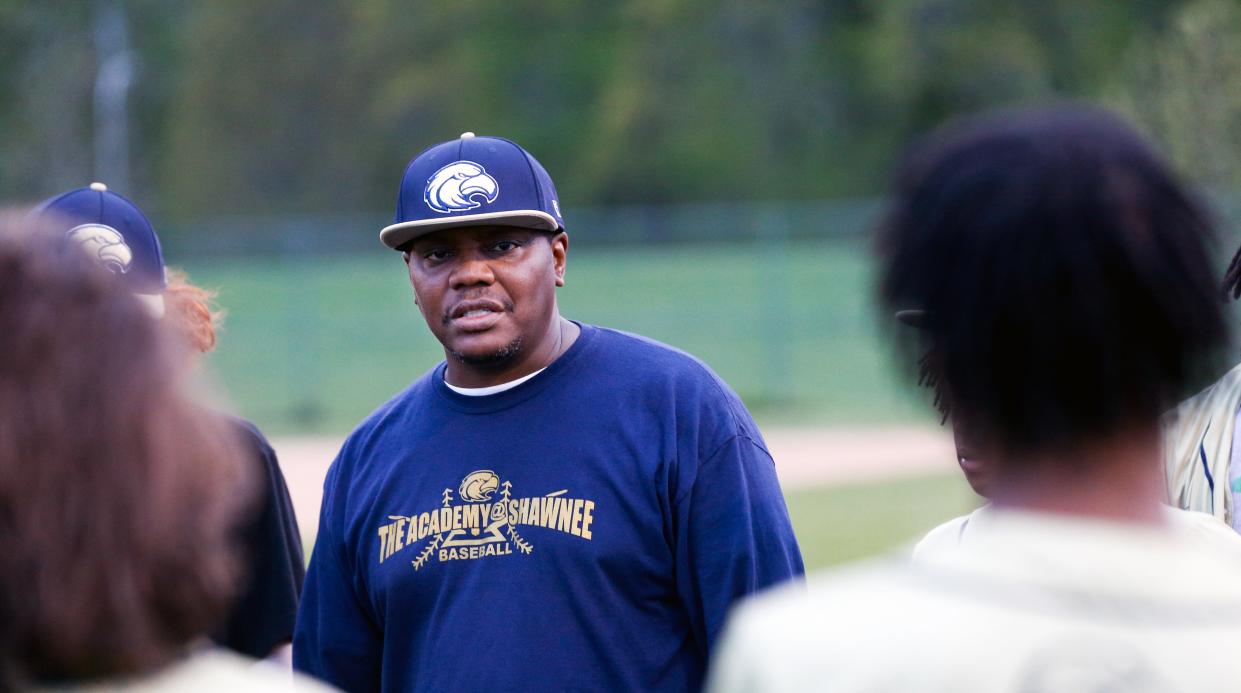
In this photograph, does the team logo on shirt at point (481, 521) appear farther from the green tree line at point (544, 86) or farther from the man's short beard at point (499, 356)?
the green tree line at point (544, 86)

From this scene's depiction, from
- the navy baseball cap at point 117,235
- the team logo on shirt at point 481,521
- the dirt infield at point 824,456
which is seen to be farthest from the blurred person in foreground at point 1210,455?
the dirt infield at point 824,456

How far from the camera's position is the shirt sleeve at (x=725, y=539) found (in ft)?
11.5

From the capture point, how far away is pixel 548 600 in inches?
138

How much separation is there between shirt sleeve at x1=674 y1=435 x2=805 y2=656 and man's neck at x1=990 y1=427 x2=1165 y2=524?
1798 millimetres

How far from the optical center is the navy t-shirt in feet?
11.5

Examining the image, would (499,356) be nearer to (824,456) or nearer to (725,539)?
(725,539)

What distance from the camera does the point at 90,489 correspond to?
→ 167 cm

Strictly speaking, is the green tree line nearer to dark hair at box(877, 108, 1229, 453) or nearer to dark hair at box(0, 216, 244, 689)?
dark hair at box(877, 108, 1229, 453)

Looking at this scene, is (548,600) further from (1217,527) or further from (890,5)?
(890,5)

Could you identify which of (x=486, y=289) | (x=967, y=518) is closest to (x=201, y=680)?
(x=967, y=518)

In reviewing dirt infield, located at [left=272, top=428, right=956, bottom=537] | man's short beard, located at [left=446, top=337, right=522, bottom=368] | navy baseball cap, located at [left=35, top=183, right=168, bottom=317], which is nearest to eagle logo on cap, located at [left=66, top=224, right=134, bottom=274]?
navy baseball cap, located at [left=35, top=183, right=168, bottom=317]

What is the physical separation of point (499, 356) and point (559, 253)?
0.47 meters

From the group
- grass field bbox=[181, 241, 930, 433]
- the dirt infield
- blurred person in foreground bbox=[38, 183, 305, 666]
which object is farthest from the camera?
grass field bbox=[181, 241, 930, 433]

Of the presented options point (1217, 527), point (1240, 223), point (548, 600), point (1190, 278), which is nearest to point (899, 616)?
point (1190, 278)
